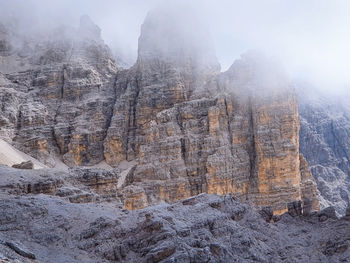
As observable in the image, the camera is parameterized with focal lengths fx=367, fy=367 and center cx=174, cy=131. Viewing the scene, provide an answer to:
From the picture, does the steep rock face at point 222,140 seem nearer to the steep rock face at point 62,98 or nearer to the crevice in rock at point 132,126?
the crevice in rock at point 132,126

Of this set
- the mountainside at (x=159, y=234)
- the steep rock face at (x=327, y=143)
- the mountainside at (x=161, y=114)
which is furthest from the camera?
the steep rock face at (x=327, y=143)

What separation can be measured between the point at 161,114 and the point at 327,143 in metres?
57.8

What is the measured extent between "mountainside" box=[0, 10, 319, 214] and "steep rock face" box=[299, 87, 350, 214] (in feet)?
86.0

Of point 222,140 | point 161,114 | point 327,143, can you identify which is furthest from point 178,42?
point 327,143

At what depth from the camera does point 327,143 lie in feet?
317

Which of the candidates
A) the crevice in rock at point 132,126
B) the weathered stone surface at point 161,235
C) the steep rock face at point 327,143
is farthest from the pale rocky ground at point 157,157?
the steep rock face at point 327,143

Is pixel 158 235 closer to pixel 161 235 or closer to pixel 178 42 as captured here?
pixel 161 235

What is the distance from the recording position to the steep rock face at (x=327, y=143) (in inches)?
3128

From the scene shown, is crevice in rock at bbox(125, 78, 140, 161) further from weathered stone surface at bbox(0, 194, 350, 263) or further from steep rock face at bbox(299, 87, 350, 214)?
weathered stone surface at bbox(0, 194, 350, 263)

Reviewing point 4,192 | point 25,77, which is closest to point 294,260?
point 4,192

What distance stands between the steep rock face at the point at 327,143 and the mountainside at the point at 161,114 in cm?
2621

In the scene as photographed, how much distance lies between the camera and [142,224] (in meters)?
18.0

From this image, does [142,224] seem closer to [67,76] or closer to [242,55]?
[242,55]

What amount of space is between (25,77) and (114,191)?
46837 millimetres
